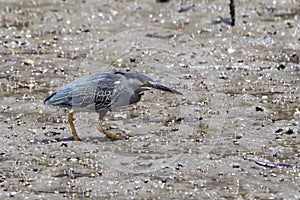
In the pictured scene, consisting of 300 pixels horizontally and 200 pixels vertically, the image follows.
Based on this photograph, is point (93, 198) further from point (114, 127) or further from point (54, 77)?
point (54, 77)

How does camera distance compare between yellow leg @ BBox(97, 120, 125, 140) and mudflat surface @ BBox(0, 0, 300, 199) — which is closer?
mudflat surface @ BBox(0, 0, 300, 199)

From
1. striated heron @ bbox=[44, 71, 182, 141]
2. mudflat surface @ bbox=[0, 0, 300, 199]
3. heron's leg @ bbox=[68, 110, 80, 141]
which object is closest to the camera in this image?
mudflat surface @ bbox=[0, 0, 300, 199]

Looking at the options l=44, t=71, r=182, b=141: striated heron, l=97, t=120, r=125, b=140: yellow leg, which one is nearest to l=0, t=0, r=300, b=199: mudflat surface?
l=97, t=120, r=125, b=140: yellow leg

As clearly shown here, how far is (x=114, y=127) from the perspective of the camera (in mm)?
8359

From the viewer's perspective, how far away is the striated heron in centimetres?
774

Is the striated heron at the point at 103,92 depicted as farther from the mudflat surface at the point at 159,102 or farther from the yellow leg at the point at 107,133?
the mudflat surface at the point at 159,102

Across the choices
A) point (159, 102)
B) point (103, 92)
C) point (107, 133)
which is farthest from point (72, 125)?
point (159, 102)

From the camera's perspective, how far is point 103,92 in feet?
25.5

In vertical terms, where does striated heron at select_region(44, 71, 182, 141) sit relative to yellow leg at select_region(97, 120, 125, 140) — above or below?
above

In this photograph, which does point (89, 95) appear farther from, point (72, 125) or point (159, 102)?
point (159, 102)

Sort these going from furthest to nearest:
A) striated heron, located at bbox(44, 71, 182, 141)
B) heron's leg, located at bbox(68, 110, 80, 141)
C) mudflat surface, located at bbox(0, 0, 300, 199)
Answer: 1. heron's leg, located at bbox(68, 110, 80, 141)
2. striated heron, located at bbox(44, 71, 182, 141)
3. mudflat surface, located at bbox(0, 0, 300, 199)

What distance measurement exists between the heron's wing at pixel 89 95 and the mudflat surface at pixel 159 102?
0.37 m

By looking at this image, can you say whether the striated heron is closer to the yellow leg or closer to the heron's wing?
the heron's wing

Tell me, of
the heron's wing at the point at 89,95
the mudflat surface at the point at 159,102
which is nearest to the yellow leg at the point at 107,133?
the mudflat surface at the point at 159,102
